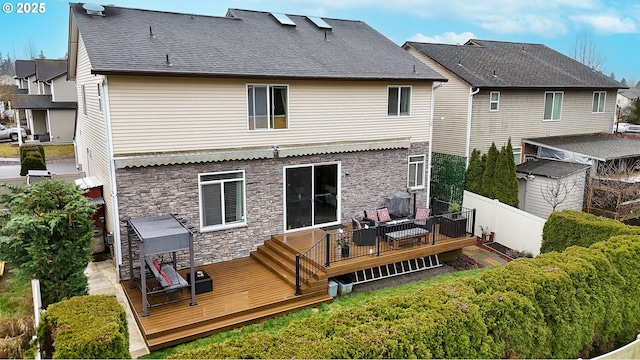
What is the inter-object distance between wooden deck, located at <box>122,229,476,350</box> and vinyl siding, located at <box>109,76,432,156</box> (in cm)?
353

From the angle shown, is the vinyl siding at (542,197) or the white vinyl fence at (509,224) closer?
the white vinyl fence at (509,224)

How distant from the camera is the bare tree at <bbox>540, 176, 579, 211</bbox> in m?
18.0

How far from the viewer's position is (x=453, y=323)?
7.26 metres

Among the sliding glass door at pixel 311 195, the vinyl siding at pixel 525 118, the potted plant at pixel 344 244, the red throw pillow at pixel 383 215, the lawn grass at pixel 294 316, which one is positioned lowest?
the lawn grass at pixel 294 316

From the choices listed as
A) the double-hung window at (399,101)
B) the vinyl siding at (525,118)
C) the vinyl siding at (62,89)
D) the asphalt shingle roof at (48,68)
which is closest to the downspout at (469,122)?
the vinyl siding at (525,118)

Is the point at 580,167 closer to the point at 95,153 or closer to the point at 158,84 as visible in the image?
Answer: the point at 158,84

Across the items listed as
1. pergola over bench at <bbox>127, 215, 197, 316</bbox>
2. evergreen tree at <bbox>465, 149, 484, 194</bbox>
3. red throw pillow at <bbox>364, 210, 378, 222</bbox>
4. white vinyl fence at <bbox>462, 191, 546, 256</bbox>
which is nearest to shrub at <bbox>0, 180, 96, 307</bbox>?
pergola over bench at <bbox>127, 215, 197, 316</bbox>

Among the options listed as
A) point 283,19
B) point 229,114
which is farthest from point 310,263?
point 283,19

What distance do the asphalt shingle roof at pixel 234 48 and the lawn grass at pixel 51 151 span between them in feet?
70.4

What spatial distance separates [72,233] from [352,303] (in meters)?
7.03

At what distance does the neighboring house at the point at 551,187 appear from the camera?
716 inches

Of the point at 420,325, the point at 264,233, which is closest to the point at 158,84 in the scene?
the point at 264,233

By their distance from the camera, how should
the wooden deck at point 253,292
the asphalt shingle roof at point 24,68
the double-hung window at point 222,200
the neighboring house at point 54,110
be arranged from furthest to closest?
1. the asphalt shingle roof at point 24,68
2. the neighboring house at point 54,110
3. the double-hung window at point 222,200
4. the wooden deck at point 253,292

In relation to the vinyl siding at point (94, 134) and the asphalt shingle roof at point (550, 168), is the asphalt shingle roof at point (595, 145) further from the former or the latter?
the vinyl siding at point (94, 134)
